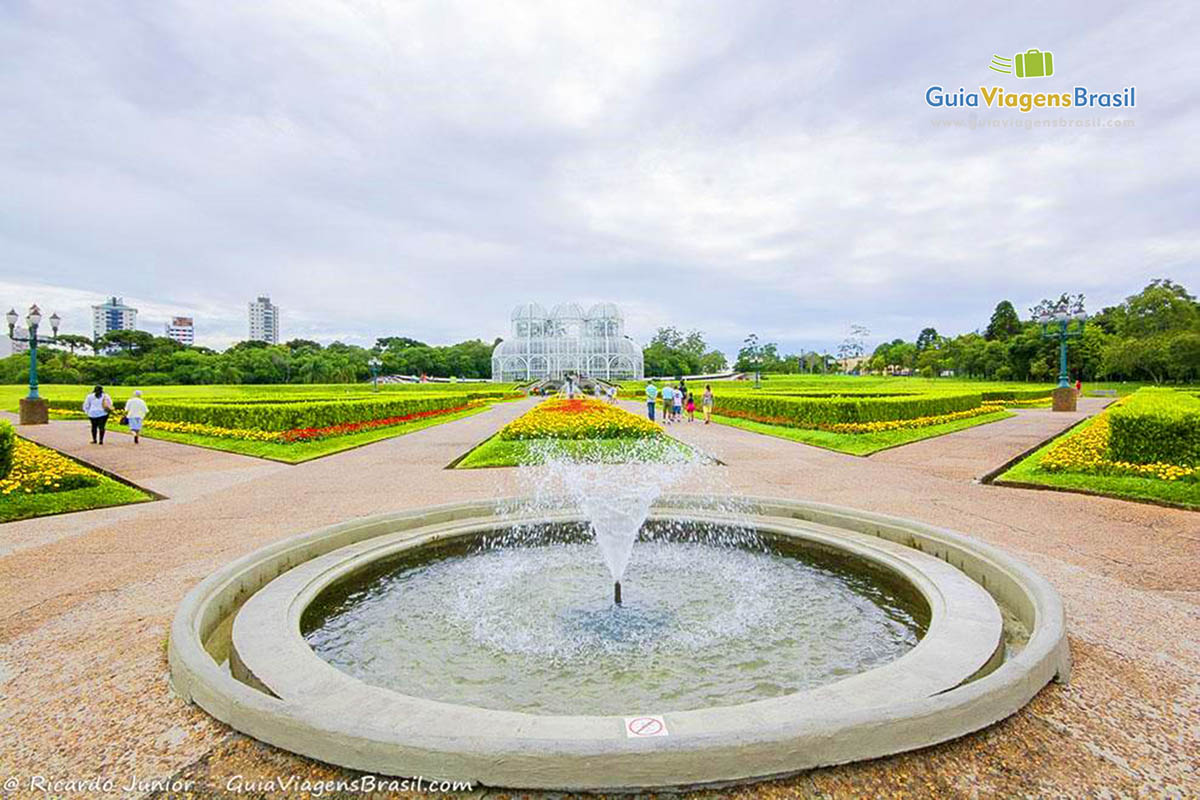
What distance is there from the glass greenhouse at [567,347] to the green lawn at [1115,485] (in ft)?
197

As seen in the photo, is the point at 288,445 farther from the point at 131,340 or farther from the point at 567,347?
the point at 131,340

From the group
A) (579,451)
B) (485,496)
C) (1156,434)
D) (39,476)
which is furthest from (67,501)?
(1156,434)

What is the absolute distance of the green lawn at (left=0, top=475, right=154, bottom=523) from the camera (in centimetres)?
809

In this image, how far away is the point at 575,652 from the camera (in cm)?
408

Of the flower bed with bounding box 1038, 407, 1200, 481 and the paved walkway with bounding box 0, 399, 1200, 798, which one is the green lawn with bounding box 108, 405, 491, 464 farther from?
the flower bed with bounding box 1038, 407, 1200, 481

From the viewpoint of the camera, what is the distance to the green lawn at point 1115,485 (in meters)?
7.96

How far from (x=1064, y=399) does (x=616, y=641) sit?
26847 millimetres

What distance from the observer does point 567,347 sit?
234 ft

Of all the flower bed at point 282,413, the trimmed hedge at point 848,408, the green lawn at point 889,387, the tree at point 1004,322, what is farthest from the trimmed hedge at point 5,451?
the tree at point 1004,322

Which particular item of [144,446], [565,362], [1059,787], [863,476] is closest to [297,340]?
[565,362]

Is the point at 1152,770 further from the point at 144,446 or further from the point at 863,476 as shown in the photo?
the point at 144,446

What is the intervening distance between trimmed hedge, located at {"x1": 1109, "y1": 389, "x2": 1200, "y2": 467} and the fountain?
680 centimetres

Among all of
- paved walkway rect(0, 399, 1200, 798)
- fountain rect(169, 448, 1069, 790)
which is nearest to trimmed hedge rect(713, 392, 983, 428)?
paved walkway rect(0, 399, 1200, 798)

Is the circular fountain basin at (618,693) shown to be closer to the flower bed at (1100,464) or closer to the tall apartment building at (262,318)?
the flower bed at (1100,464)
